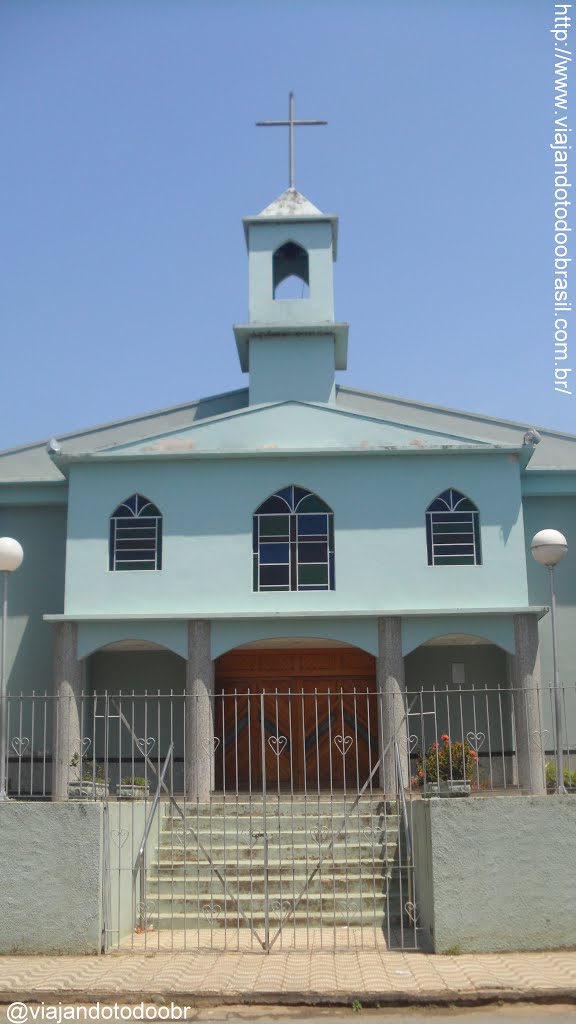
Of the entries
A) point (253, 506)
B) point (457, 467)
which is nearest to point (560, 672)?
point (457, 467)

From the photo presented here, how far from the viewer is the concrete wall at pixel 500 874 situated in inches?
432

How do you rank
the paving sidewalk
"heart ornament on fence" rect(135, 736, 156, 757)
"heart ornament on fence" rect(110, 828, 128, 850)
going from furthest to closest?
"heart ornament on fence" rect(135, 736, 156, 757) < "heart ornament on fence" rect(110, 828, 128, 850) < the paving sidewalk

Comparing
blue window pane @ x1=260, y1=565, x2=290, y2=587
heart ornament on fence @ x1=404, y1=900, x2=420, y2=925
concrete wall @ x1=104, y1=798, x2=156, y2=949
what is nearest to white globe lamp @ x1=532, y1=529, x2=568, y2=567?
heart ornament on fence @ x1=404, y1=900, x2=420, y2=925

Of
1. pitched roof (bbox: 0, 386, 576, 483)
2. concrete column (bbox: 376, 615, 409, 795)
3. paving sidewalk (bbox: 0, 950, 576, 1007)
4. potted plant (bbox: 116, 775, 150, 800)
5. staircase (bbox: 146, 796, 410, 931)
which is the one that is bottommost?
paving sidewalk (bbox: 0, 950, 576, 1007)

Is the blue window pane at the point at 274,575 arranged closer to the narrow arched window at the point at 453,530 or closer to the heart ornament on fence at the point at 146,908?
the narrow arched window at the point at 453,530

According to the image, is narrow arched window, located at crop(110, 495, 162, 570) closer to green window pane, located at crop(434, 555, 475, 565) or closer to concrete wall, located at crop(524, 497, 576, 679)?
green window pane, located at crop(434, 555, 475, 565)

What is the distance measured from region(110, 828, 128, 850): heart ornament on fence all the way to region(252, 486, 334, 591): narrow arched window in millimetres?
7220

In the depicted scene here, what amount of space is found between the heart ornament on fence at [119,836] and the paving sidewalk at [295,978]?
123 centimetres

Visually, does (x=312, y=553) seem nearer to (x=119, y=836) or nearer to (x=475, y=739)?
(x=475, y=739)

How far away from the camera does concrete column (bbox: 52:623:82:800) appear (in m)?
17.8

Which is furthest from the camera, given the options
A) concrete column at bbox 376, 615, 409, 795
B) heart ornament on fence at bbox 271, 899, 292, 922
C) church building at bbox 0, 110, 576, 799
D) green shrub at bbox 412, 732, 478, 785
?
church building at bbox 0, 110, 576, 799

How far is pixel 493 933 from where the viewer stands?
10992mm

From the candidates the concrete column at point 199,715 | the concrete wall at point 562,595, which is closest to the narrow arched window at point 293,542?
the concrete column at point 199,715

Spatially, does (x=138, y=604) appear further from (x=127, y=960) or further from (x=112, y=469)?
(x=127, y=960)
